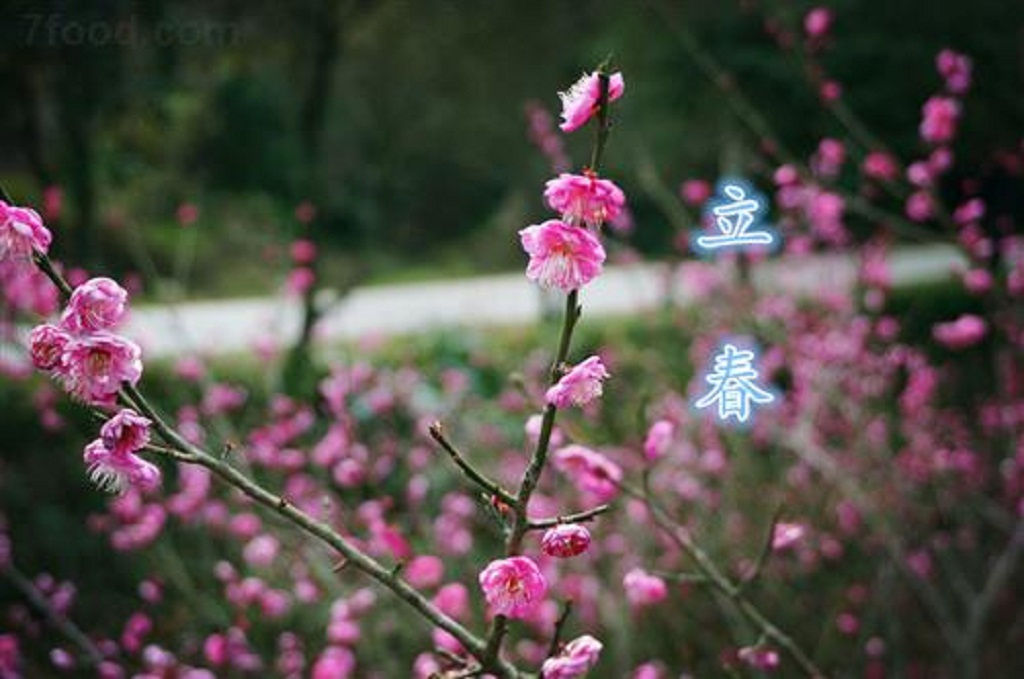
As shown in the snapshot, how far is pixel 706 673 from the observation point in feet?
10.5

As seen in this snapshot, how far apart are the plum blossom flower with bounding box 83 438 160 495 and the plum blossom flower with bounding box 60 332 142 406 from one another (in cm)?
5

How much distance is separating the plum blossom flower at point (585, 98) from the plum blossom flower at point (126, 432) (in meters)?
0.44

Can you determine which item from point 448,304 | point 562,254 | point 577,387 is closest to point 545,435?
point 577,387

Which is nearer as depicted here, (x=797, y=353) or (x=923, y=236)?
(x=923, y=236)


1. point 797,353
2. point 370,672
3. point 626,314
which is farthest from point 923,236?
point 626,314

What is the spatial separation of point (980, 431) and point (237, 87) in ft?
30.9

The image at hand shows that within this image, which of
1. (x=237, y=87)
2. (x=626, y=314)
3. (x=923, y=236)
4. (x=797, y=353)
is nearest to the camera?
(x=923, y=236)

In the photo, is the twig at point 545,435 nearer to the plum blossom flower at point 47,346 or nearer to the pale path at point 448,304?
the plum blossom flower at point 47,346

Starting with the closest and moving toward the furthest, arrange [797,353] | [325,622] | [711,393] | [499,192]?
[711,393] → [325,622] → [797,353] → [499,192]

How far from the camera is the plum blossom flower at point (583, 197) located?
2.81 feet

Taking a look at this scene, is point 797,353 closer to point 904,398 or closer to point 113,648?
point 904,398

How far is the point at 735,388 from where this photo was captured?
4.33 feet

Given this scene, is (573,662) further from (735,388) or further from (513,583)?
(735,388)

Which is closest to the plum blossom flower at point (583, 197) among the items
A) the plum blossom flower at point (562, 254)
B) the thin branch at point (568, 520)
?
the plum blossom flower at point (562, 254)
